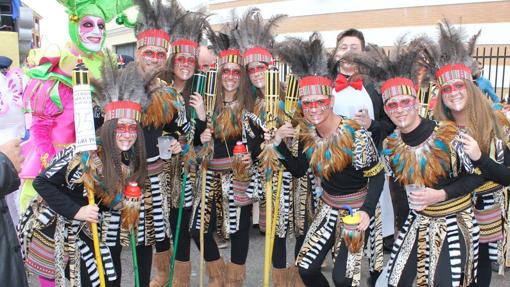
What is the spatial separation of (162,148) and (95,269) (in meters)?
1.09

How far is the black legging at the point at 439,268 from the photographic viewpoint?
3174mm

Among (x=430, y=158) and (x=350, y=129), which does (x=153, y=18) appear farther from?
(x=430, y=158)

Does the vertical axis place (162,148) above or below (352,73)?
below

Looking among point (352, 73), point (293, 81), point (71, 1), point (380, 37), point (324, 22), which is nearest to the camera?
point (293, 81)

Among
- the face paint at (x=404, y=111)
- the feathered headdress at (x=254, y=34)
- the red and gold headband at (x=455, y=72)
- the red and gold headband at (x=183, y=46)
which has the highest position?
the feathered headdress at (x=254, y=34)

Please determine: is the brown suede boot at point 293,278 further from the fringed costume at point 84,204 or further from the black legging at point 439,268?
the fringed costume at point 84,204

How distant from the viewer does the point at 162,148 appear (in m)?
4.01

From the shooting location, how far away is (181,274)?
4375mm

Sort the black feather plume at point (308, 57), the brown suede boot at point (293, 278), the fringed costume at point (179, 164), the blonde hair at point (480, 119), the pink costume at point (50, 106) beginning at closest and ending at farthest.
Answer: the blonde hair at point (480, 119) < the black feather plume at point (308, 57) < the pink costume at point (50, 106) < the fringed costume at point (179, 164) < the brown suede boot at point (293, 278)

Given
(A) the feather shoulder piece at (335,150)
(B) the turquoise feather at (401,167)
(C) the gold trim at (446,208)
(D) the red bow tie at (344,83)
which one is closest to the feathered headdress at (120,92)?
(A) the feather shoulder piece at (335,150)

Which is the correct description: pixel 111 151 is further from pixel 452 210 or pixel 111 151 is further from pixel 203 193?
pixel 452 210

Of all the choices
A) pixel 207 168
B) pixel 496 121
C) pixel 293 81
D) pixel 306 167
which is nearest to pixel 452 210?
pixel 496 121

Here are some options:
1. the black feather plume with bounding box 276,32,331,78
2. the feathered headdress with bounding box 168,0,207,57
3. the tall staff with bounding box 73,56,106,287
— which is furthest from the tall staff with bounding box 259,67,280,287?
the tall staff with bounding box 73,56,106,287

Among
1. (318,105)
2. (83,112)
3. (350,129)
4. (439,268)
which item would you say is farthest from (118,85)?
(439,268)
